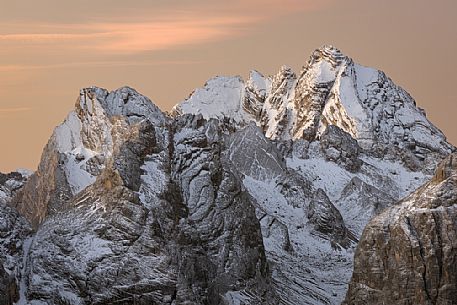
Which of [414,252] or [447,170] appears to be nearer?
[414,252]

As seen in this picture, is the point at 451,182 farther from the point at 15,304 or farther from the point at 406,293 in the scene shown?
the point at 15,304

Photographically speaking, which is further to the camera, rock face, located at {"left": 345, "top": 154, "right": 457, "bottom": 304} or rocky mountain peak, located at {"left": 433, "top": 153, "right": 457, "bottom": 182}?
rocky mountain peak, located at {"left": 433, "top": 153, "right": 457, "bottom": 182}

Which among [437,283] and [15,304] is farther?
[15,304]

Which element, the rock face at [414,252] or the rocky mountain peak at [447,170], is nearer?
the rock face at [414,252]

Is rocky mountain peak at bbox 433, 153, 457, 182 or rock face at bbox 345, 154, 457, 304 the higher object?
rocky mountain peak at bbox 433, 153, 457, 182

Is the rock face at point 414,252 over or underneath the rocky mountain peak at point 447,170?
underneath

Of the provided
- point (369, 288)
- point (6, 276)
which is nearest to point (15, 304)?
point (6, 276)

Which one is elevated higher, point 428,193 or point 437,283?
point 428,193

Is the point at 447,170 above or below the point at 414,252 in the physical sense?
above
